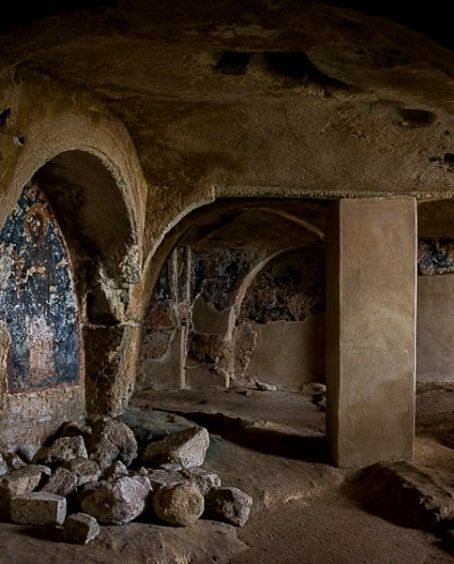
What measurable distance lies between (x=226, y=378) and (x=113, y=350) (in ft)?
12.5

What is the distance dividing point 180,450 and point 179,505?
80 centimetres

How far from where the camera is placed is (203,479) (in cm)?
438

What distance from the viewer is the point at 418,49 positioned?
6.87 ft

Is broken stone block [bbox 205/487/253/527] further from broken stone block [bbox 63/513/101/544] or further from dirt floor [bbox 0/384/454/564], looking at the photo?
broken stone block [bbox 63/513/101/544]

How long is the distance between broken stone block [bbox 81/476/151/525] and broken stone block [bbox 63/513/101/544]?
0.49 feet

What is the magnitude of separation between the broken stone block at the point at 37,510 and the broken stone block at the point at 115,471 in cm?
50

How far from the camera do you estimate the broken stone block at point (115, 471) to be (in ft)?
14.2

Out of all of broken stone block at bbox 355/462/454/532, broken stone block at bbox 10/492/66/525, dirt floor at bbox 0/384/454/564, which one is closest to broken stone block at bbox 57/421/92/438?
dirt floor at bbox 0/384/454/564

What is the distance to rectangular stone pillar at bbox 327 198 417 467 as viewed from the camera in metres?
5.20

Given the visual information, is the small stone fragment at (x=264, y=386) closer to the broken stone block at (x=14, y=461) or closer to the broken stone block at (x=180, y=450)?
the broken stone block at (x=180, y=450)

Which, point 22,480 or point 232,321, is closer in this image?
point 22,480

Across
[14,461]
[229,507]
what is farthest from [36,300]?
[229,507]

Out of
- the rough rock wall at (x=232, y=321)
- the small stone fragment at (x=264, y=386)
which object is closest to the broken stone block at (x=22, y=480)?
the rough rock wall at (x=232, y=321)

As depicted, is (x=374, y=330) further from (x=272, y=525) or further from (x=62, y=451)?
(x=62, y=451)
